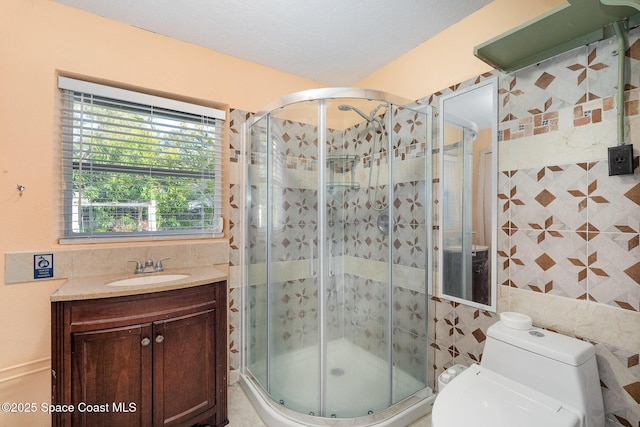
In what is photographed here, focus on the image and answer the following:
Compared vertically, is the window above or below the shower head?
below

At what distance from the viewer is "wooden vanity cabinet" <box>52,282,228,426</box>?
1.25 metres

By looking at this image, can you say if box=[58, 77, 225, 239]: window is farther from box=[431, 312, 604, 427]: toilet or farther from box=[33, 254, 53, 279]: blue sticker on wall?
box=[431, 312, 604, 427]: toilet

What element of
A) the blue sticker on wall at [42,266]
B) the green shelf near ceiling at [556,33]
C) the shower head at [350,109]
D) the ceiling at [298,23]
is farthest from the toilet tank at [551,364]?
the blue sticker on wall at [42,266]

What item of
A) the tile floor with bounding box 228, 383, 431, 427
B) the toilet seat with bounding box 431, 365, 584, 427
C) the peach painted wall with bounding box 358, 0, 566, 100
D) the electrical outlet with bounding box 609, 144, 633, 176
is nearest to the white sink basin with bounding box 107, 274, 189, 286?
the tile floor with bounding box 228, 383, 431, 427

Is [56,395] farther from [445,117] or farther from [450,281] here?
[445,117]

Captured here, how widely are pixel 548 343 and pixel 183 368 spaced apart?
69.2 inches

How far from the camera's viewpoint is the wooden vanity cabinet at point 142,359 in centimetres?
125

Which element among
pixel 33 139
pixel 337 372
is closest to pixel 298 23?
pixel 33 139

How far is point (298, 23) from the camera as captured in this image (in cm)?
176

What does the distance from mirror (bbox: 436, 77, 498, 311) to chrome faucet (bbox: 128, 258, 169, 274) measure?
6.02 ft

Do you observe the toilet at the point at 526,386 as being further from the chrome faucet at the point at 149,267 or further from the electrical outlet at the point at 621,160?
the chrome faucet at the point at 149,267

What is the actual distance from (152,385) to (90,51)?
Answer: 193cm

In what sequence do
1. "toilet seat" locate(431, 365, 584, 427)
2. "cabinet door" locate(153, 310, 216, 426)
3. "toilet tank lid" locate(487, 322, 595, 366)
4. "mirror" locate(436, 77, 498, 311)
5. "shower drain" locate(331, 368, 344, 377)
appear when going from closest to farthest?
"toilet seat" locate(431, 365, 584, 427) → "toilet tank lid" locate(487, 322, 595, 366) → "cabinet door" locate(153, 310, 216, 426) → "mirror" locate(436, 77, 498, 311) → "shower drain" locate(331, 368, 344, 377)

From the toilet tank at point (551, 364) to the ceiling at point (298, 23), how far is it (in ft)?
5.86
